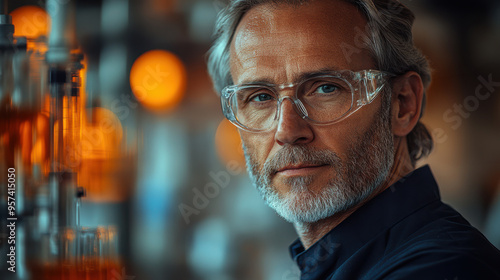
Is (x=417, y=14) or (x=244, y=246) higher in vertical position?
(x=417, y=14)

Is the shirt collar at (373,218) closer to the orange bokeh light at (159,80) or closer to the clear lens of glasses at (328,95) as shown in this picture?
the clear lens of glasses at (328,95)

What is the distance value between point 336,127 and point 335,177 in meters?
0.10

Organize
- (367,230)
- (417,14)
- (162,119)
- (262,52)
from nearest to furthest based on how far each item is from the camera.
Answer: (367,230) → (262,52) → (162,119) → (417,14)

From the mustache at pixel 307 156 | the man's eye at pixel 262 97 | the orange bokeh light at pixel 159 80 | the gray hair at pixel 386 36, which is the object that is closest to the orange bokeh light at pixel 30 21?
the gray hair at pixel 386 36

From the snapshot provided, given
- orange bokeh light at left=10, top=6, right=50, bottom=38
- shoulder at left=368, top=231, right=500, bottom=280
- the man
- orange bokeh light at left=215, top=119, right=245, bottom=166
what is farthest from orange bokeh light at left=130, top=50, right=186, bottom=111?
shoulder at left=368, top=231, right=500, bottom=280

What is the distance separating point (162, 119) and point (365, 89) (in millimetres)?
1410

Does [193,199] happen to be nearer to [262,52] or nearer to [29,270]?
[29,270]

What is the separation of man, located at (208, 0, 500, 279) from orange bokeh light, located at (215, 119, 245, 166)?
1207 mm

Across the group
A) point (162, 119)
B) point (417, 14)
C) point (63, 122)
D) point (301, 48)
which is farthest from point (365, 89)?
point (417, 14)

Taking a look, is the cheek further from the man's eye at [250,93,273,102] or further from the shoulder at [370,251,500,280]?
the shoulder at [370,251,500,280]

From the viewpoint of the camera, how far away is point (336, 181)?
0.89 m

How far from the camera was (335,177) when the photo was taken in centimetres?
89

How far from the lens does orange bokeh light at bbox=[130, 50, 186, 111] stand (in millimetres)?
2119

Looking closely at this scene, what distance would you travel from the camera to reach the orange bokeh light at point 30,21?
1071 mm
